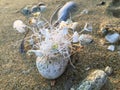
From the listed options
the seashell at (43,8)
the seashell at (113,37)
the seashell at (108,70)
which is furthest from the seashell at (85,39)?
the seashell at (43,8)

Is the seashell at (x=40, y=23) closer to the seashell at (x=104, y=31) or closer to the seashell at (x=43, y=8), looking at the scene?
the seashell at (x=43, y=8)

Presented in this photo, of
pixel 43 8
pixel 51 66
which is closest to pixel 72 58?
pixel 51 66

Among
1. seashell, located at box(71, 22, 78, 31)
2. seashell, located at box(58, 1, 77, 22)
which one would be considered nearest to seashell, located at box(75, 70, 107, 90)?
seashell, located at box(71, 22, 78, 31)

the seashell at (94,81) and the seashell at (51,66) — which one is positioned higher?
the seashell at (51,66)

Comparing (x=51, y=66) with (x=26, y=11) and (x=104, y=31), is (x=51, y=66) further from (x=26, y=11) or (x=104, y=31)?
(x=26, y=11)

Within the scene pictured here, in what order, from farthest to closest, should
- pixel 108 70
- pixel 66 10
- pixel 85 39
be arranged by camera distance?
pixel 66 10
pixel 85 39
pixel 108 70

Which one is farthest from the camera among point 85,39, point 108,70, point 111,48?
point 85,39

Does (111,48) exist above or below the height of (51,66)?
below

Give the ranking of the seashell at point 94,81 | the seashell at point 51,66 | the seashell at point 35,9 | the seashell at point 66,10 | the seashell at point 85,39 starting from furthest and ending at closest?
1. the seashell at point 35,9
2. the seashell at point 66,10
3. the seashell at point 85,39
4. the seashell at point 51,66
5. the seashell at point 94,81
